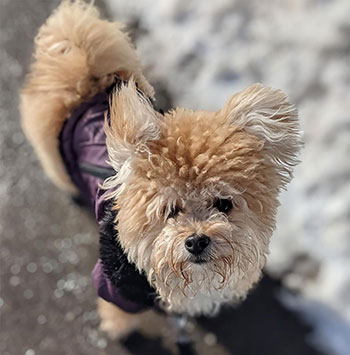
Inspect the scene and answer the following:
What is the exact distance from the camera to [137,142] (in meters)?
1.41

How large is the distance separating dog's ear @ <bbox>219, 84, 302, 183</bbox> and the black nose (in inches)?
11.9

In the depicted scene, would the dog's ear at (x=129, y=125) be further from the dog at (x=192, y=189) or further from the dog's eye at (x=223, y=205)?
the dog's eye at (x=223, y=205)

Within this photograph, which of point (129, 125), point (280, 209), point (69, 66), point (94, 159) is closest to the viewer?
point (129, 125)

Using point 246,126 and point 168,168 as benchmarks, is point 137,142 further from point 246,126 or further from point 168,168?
point 246,126

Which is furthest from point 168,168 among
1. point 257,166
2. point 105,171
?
point 105,171

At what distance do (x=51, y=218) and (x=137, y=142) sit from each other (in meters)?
1.29

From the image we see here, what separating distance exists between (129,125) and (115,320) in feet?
3.41

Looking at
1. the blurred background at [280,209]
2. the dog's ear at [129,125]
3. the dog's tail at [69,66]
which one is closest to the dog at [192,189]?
the dog's ear at [129,125]

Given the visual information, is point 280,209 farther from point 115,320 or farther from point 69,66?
point 69,66

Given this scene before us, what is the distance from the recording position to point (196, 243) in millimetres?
1439

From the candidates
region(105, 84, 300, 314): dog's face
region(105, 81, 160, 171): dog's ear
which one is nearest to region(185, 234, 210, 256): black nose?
region(105, 84, 300, 314): dog's face

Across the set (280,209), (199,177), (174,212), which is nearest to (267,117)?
(199,177)

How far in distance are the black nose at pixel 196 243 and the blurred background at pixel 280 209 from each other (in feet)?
3.01

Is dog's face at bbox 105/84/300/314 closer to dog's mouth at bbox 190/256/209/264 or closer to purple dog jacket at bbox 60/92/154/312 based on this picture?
dog's mouth at bbox 190/256/209/264
